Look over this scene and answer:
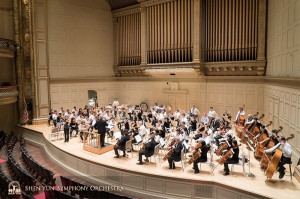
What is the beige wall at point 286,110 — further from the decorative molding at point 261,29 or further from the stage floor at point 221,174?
the decorative molding at point 261,29

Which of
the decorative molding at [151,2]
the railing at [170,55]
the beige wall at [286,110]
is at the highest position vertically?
the decorative molding at [151,2]

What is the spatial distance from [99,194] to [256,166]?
472cm

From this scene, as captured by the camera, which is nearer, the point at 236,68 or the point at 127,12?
the point at 236,68

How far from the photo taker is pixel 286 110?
26.1ft

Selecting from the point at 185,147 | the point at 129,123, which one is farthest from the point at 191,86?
the point at 185,147

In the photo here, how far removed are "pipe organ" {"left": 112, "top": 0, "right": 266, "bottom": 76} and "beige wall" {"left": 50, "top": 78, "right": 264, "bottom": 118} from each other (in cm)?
78

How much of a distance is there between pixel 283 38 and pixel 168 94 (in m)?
7.77

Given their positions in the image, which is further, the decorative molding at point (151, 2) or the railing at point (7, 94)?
the decorative molding at point (151, 2)

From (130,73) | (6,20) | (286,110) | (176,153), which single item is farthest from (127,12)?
(286,110)

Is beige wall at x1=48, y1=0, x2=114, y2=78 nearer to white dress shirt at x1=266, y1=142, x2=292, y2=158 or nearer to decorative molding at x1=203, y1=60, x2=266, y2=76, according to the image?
decorative molding at x1=203, y1=60, x2=266, y2=76

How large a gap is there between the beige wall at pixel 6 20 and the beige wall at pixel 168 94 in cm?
355

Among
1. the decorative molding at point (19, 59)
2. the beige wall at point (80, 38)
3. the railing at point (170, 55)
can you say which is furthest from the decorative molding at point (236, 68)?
the decorative molding at point (19, 59)

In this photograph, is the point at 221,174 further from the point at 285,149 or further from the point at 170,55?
the point at 170,55

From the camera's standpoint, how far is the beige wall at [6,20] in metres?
13.7
